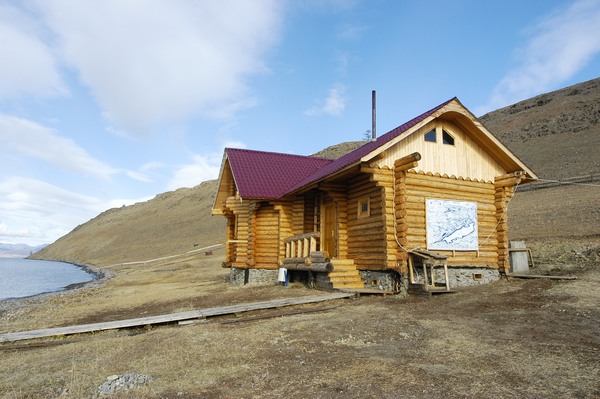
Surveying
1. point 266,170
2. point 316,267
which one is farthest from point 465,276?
point 266,170

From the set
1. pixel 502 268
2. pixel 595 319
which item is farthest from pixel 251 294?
pixel 595 319

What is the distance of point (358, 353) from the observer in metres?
7.21

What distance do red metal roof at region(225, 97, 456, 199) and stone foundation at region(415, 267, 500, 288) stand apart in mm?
6311

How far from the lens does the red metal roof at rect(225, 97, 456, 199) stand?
1923 centimetres

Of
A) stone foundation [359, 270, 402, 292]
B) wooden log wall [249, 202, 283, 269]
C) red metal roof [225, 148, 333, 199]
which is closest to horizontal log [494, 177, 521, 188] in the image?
stone foundation [359, 270, 402, 292]

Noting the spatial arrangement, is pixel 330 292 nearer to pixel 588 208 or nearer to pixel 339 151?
pixel 588 208

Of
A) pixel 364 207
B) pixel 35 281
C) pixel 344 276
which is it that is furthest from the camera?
pixel 35 281

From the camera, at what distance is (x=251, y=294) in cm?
1616

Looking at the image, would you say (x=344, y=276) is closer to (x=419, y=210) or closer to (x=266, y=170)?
(x=419, y=210)

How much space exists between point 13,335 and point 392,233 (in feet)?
37.2

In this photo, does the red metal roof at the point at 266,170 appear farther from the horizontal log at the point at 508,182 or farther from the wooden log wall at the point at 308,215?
the horizontal log at the point at 508,182

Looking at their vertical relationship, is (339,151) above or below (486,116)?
below

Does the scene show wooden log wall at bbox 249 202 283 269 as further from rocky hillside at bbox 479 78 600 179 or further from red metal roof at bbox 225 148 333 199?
rocky hillside at bbox 479 78 600 179

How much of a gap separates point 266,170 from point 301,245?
18.9 feet
